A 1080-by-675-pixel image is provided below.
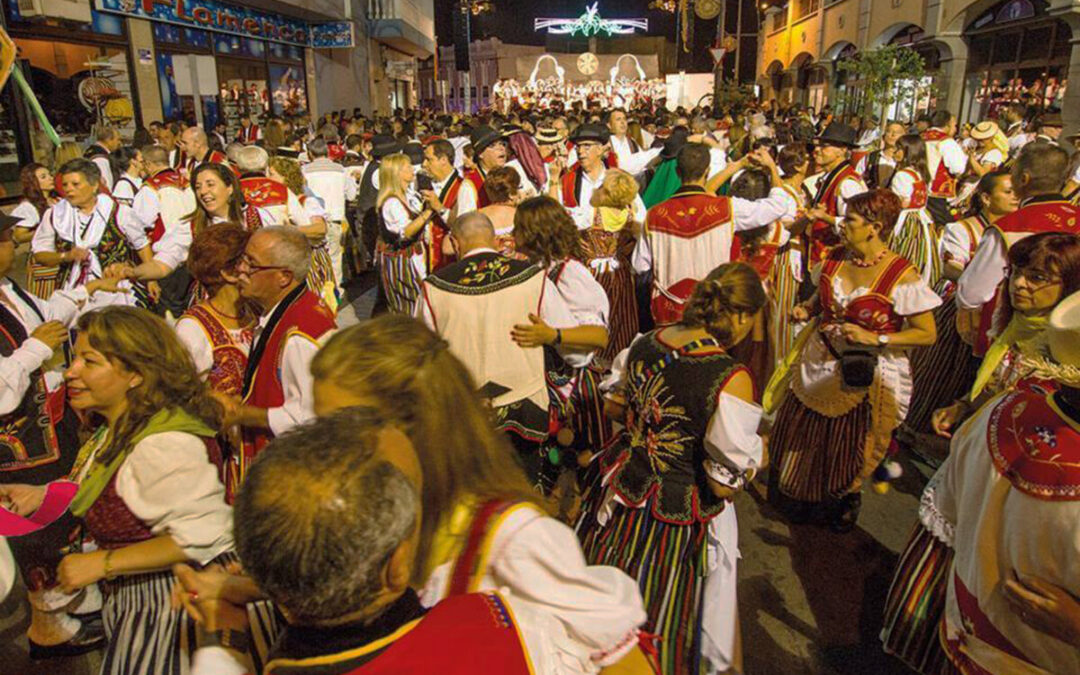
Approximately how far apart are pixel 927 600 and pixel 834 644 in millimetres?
1067

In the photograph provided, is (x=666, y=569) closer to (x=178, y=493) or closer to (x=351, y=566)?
(x=178, y=493)

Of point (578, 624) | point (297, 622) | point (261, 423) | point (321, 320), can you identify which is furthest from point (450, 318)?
point (297, 622)

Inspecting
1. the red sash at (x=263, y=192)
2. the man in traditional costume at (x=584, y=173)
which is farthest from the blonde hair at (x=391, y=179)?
the man in traditional costume at (x=584, y=173)

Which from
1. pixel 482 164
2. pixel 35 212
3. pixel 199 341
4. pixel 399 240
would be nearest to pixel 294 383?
pixel 199 341

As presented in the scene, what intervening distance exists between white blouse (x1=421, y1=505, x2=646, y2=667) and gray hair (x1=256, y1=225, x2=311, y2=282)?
1.66 meters

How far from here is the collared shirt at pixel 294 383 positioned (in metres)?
2.61

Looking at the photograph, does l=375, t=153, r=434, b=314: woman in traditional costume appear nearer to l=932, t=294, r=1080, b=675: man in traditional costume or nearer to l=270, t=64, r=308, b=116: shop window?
l=932, t=294, r=1080, b=675: man in traditional costume

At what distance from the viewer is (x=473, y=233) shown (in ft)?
10.6

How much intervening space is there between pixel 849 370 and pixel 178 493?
2.98 meters

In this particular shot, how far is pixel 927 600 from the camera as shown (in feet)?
7.15

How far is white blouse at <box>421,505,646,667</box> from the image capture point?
4.74ft

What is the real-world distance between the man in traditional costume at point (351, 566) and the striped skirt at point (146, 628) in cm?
114

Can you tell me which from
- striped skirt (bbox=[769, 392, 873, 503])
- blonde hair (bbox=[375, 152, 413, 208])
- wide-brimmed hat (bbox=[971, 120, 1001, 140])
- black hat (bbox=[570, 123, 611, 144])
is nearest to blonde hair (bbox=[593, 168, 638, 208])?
black hat (bbox=[570, 123, 611, 144])

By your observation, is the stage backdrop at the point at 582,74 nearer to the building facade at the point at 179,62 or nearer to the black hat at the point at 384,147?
the building facade at the point at 179,62
